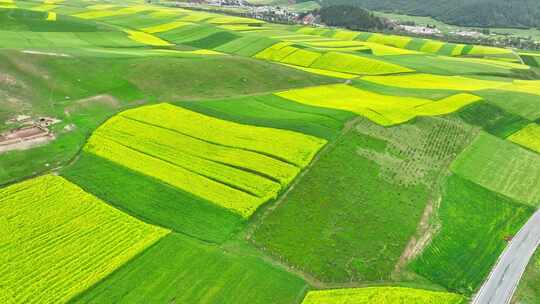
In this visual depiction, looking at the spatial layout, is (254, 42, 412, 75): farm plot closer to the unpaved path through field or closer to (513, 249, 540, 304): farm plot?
the unpaved path through field

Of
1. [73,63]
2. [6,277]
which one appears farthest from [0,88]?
[6,277]

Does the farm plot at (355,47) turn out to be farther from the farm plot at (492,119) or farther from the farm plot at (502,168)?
the farm plot at (502,168)

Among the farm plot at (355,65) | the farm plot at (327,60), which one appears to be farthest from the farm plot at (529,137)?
the farm plot at (327,60)

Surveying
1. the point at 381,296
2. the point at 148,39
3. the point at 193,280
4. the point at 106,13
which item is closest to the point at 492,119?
the point at 381,296

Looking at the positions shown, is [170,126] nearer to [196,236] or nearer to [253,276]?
[196,236]

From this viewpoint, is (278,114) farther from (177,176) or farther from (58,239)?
(58,239)

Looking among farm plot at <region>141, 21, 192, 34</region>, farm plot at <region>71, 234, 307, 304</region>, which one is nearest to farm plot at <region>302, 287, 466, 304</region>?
farm plot at <region>71, 234, 307, 304</region>
